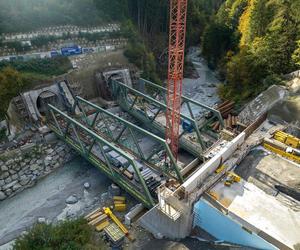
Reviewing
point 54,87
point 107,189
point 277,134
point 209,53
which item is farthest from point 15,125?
point 209,53

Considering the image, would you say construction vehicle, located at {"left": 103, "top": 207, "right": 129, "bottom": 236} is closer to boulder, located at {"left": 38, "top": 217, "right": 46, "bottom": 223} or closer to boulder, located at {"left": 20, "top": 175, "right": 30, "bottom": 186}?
boulder, located at {"left": 38, "top": 217, "right": 46, "bottom": 223}

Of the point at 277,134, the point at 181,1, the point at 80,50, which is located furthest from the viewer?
the point at 80,50

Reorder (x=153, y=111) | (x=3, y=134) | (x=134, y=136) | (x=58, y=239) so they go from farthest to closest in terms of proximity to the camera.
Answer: (x=153, y=111)
(x=3, y=134)
(x=134, y=136)
(x=58, y=239)

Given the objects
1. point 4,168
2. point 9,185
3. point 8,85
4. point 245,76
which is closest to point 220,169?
point 245,76

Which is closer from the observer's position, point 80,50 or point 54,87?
point 54,87

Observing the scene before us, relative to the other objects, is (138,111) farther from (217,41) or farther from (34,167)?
(217,41)

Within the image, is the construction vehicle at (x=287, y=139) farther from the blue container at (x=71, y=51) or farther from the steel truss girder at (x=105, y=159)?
the blue container at (x=71, y=51)

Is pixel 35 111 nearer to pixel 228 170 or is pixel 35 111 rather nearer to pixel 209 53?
pixel 228 170
